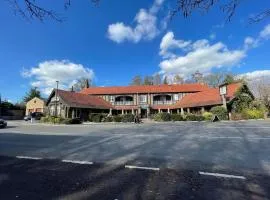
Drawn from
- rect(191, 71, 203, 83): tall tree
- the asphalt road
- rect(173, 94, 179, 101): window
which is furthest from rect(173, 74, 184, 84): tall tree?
the asphalt road

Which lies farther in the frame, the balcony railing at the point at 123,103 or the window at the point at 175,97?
the balcony railing at the point at 123,103

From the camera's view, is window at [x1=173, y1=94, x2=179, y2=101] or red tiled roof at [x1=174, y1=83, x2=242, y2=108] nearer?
red tiled roof at [x1=174, y1=83, x2=242, y2=108]

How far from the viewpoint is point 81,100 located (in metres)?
44.8

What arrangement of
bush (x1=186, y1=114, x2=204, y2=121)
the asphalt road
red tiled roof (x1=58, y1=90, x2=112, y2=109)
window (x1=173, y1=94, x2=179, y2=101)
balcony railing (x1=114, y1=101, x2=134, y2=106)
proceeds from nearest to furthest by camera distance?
the asphalt road → bush (x1=186, y1=114, x2=204, y2=121) → red tiled roof (x1=58, y1=90, x2=112, y2=109) → window (x1=173, y1=94, x2=179, y2=101) → balcony railing (x1=114, y1=101, x2=134, y2=106)

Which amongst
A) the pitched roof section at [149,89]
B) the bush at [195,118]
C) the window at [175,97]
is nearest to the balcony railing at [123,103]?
the pitched roof section at [149,89]

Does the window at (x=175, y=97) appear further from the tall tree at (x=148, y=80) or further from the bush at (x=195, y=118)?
the tall tree at (x=148, y=80)

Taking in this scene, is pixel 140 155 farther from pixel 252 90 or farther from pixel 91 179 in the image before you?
pixel 252 90

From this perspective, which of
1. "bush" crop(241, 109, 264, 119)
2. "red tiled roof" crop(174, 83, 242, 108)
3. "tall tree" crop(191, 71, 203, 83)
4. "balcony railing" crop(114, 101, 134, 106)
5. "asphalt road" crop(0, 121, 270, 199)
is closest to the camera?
"asphalt road" crop(0, 121, 270, 199)

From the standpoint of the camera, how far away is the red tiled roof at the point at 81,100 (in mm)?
40984

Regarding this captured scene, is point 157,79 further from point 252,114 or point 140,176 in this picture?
point 140,176

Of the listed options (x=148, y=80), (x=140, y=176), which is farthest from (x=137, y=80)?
(x=140, y=176)

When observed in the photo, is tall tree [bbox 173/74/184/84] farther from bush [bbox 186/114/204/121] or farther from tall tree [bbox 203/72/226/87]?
bush [bbox 186/114/204/121]

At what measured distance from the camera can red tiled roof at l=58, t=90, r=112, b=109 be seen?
134 feet

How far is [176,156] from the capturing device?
8.61m
